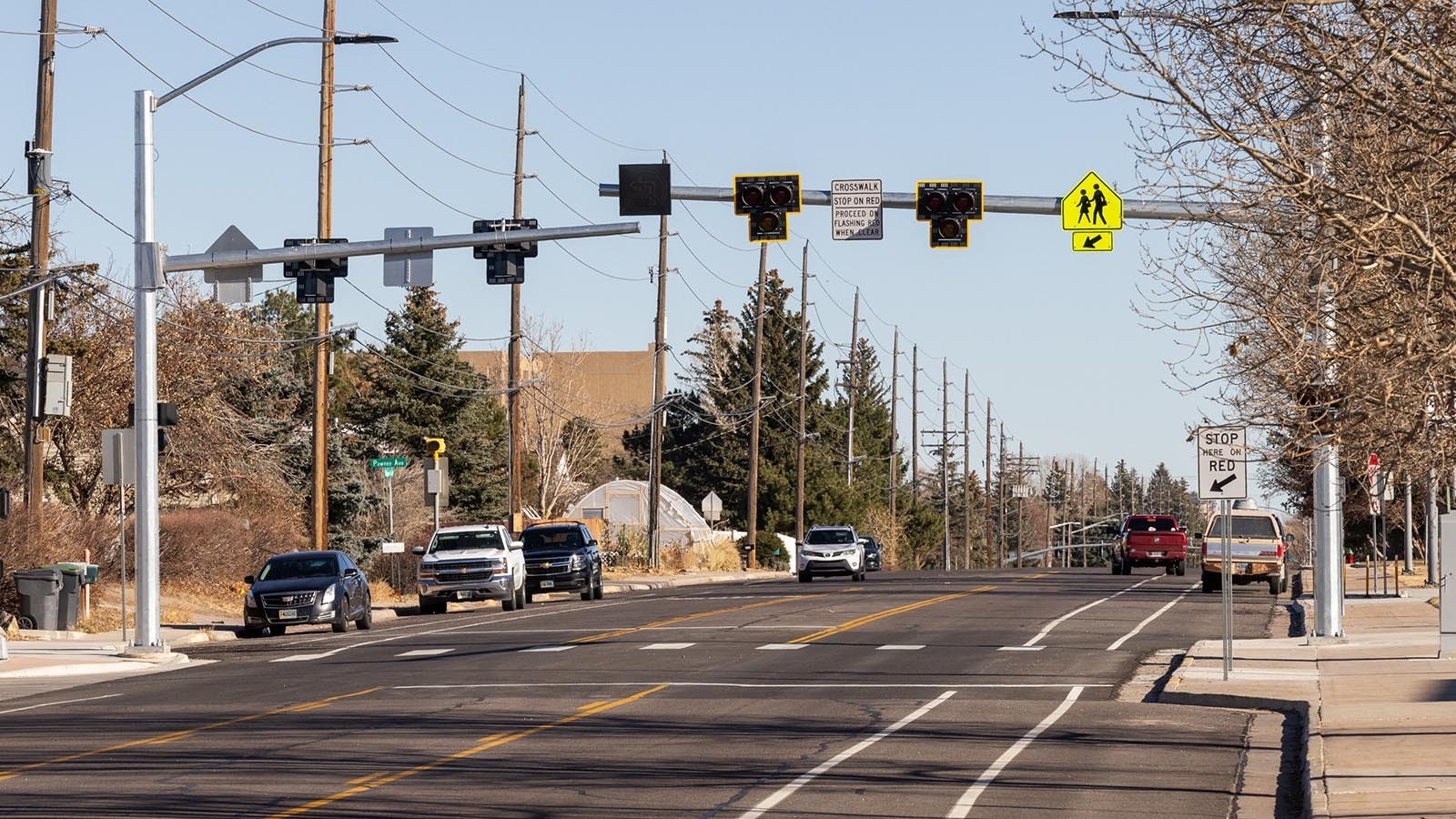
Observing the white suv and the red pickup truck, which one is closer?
the white suv

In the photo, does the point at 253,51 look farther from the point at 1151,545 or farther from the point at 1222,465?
the point at 1151,545

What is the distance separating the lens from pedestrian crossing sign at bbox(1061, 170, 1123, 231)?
→ 23844mm

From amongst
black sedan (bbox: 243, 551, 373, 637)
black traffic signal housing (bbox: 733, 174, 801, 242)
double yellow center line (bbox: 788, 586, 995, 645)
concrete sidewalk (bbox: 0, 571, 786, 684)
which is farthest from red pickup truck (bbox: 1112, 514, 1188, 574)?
black traffic signal housing (bbox: 733, 174, 801, 242)

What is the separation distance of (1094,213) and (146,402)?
14.8m

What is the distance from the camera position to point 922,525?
403ft

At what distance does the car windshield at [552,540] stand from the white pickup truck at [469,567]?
158 inches

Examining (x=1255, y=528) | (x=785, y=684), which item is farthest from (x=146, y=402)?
(x=1255, y=528)

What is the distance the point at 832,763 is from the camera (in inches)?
607

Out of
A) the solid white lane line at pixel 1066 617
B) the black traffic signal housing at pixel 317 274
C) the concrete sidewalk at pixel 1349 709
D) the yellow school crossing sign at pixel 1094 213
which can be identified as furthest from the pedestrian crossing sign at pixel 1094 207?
the black traffic signal housing at pixel 317 274

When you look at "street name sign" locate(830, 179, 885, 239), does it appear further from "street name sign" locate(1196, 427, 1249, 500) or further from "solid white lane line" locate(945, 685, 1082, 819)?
"solid white lane line" locate(945, 685, 1082, 819)

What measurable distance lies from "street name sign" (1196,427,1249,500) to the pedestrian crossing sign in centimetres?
358

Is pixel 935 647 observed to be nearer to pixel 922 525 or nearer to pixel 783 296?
pixel 783 296

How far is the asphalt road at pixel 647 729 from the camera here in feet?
44.1

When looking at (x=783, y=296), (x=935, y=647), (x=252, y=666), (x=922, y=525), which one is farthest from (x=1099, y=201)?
(x=922, y=525)
